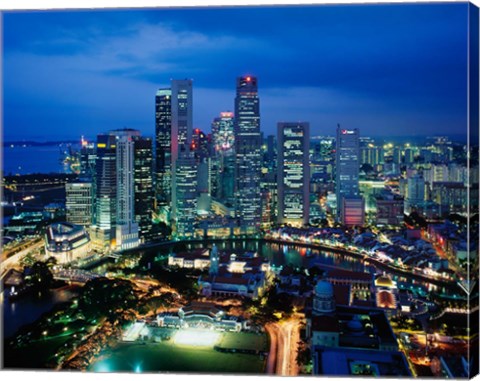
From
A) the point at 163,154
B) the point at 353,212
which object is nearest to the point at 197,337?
the point at 353,212

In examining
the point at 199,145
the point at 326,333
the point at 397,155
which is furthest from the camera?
the point at 199,145

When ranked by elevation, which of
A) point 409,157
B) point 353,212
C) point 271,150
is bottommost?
point 353,212

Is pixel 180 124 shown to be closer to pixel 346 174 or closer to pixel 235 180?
pixel 235 180

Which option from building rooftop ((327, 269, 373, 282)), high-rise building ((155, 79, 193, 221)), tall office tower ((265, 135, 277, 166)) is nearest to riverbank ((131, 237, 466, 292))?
building rooftop ((327, 269, 373, 282))

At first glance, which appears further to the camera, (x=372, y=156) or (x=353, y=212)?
(x=353, y=212)

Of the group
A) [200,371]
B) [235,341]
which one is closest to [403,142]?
[235,341]

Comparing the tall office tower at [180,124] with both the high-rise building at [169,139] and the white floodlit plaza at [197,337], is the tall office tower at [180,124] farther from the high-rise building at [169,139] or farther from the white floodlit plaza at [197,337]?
the white floodlit plaza at [197,337]
